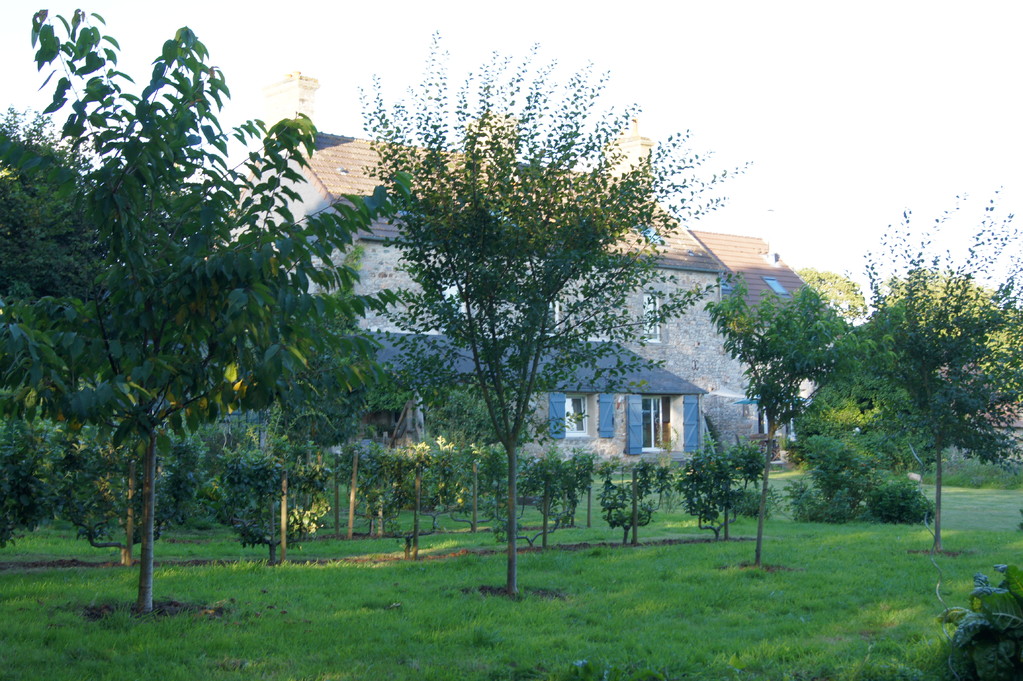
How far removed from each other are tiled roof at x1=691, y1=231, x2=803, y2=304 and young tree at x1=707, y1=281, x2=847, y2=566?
2367 centimetres

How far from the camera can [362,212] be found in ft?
18.9

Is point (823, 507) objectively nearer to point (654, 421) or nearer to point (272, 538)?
point (272, 538)

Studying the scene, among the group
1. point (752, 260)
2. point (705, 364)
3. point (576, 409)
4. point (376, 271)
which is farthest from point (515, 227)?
point (752, 260)

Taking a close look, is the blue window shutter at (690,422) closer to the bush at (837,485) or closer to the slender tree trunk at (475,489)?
the bush at (837,485)

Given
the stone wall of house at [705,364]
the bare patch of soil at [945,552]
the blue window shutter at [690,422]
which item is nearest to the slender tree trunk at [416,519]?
the bare patch of soil at [945,552]

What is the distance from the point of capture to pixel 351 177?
2523cm

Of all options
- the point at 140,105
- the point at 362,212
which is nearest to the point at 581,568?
the point at 362,212

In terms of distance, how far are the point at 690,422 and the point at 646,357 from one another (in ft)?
8.23

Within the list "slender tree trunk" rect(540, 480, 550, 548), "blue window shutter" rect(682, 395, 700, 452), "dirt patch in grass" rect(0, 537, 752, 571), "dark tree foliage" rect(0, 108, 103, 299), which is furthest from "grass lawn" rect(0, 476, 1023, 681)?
"blue window shutter" rect(682, 395, 700, 452)

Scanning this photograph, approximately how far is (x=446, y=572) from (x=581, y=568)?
1.56 metres

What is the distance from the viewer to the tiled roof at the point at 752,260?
116ft

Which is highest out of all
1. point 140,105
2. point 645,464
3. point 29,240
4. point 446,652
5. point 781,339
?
point 29,240

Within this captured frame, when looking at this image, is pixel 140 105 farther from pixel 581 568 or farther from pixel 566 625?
pixel 581 568

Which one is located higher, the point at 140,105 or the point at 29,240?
the point at 29,240
